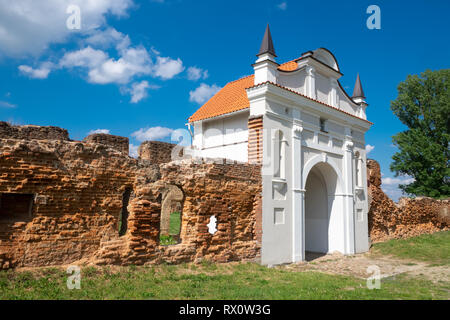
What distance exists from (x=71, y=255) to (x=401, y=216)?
677 inches

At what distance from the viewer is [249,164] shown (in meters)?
10.8

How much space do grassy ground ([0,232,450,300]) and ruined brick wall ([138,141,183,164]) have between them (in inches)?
275

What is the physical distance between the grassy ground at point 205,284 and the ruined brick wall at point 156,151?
6990mm


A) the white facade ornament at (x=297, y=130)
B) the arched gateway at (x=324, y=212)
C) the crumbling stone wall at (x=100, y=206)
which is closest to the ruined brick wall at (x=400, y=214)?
the arched gateway at (x=324, y=212)

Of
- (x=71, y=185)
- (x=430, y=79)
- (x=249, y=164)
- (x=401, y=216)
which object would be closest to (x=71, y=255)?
(x=71, y=185)

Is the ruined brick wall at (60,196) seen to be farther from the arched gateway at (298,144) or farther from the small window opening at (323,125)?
the small window opening at (323,125)

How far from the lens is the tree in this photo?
25.1 metres

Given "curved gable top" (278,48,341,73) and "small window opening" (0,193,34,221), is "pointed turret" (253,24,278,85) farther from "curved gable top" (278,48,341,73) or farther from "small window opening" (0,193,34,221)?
"small window opening" (0,193,34,221)

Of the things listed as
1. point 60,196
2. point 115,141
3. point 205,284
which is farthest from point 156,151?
point 205,284

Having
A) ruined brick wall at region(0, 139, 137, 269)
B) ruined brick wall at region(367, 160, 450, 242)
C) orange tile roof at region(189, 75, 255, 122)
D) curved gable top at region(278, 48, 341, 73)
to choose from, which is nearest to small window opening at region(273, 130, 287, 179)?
orange tile roof at region(189, 75, 255, 122)

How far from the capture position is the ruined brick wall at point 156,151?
49.4 ft

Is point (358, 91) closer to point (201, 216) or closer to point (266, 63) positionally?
point (266, 63)

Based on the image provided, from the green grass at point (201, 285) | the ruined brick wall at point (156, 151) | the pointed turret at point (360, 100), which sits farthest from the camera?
the pointed turret at point (360, 100)
